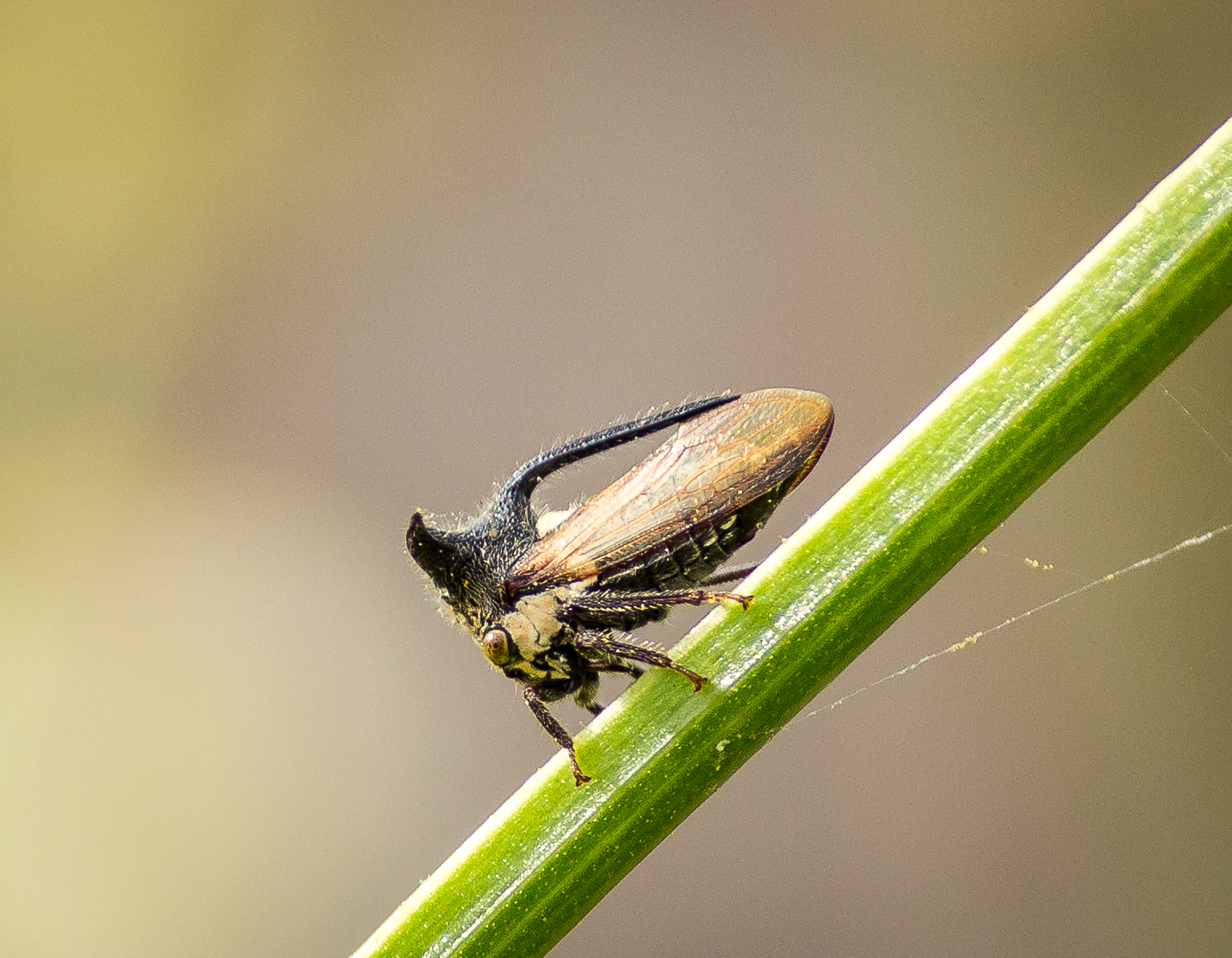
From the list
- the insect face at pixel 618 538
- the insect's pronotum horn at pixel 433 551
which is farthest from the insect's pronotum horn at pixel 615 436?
the insect's pronotum horn at pixel 433 551

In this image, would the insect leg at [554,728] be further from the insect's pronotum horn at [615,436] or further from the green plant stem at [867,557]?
the insect's pronotum horn at [615,436]

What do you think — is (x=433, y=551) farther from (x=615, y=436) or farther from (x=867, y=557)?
(x=867, y=557)

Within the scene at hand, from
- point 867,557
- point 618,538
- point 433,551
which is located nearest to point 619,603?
point 618,538

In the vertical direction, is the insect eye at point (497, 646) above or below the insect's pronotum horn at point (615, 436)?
below

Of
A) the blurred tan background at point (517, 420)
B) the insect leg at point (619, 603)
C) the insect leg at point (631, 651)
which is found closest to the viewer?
the insect leg at point (631, 651)

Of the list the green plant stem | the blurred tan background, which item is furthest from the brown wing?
the blurred tan background

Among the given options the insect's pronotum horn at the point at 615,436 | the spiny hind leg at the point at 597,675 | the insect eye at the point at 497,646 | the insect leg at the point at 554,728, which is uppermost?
the insect's pronotum horn at the point at 615,436

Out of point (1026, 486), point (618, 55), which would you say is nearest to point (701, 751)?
point (1026, 486)

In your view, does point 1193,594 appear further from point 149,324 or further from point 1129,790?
point 149,324

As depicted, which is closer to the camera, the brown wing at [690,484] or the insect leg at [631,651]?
the insect leg at [631,651]
